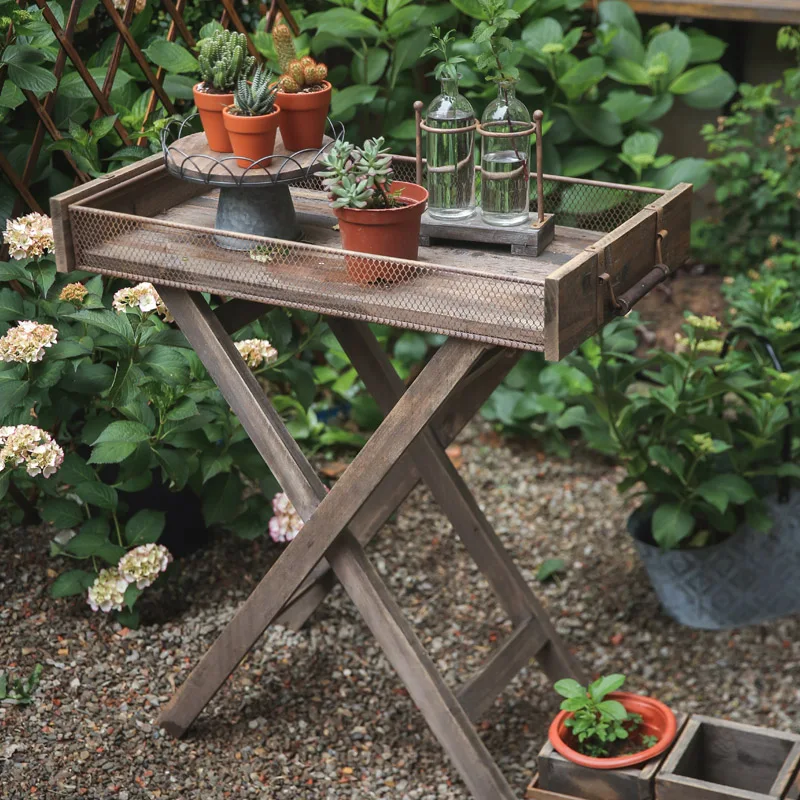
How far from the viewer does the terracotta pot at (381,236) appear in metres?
2.12

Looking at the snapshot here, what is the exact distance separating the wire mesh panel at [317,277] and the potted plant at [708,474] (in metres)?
1.12

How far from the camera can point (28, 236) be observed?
274 cm

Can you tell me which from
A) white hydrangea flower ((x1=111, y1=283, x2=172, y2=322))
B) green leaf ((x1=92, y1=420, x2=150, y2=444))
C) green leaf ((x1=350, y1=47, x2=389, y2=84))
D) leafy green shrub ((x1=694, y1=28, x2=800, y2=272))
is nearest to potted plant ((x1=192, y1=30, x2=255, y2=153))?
white hydrangea flower ((x1=111, y1=283, x2=172, y2=322))

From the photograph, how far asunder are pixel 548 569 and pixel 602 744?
869mm

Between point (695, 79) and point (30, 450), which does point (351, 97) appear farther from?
point (30, 450)

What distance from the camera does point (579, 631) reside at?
3336 mm

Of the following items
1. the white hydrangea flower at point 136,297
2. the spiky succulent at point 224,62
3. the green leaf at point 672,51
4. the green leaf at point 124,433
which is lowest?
the green leaf at point 124,433

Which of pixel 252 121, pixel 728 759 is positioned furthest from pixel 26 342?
pixel 728 759

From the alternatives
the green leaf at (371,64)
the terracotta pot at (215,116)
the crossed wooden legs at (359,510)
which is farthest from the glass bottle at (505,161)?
the green leaf at (371,64)

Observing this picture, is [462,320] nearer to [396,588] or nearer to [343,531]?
[343,531]

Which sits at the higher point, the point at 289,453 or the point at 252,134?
the point at 252,134

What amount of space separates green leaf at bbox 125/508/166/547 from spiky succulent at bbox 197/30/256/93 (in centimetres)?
109

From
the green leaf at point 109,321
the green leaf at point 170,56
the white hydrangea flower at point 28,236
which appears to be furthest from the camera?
the green leaf at point 170,56

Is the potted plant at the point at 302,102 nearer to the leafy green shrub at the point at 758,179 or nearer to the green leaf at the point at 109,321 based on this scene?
the green leaf at the point at 109,321
